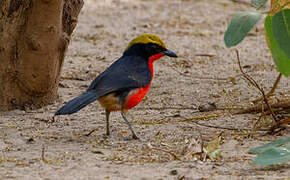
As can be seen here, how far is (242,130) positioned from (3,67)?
2.34m

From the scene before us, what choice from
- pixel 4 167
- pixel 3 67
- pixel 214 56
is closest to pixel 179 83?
pixel 214 56

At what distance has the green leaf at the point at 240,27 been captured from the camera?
3768mm

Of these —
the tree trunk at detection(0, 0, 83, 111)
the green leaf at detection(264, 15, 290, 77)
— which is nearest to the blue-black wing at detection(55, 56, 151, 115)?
the tree trunk at detection(0, 0, 83, 111)

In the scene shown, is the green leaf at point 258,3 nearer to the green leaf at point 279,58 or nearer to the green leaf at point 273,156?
the green leaf at point 279,58

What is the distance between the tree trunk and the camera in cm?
546

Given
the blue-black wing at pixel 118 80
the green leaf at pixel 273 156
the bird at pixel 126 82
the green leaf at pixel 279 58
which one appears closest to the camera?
the green leaf at pixel 273 156

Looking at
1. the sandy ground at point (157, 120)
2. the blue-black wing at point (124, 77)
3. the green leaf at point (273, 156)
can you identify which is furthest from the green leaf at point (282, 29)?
the blue-black wing at point (124, 77)

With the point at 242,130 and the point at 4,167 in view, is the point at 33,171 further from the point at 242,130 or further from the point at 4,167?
the point at 242,130

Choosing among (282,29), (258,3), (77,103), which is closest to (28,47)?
(77,103)

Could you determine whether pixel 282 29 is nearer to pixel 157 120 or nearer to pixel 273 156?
A: pixel 273 156

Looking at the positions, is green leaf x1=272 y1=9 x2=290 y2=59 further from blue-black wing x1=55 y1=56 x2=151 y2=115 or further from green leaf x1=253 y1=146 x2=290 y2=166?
blue-black wing x1=55 y1=56 x2=151 y2=115

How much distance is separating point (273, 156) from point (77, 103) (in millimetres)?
1576

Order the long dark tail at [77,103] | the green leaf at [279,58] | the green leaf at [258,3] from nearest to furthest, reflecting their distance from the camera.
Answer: the green leaf at [258,3]
the green leaf at [279,58]
the long dark tail at [77,103]

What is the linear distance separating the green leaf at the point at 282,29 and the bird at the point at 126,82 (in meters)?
1.44
